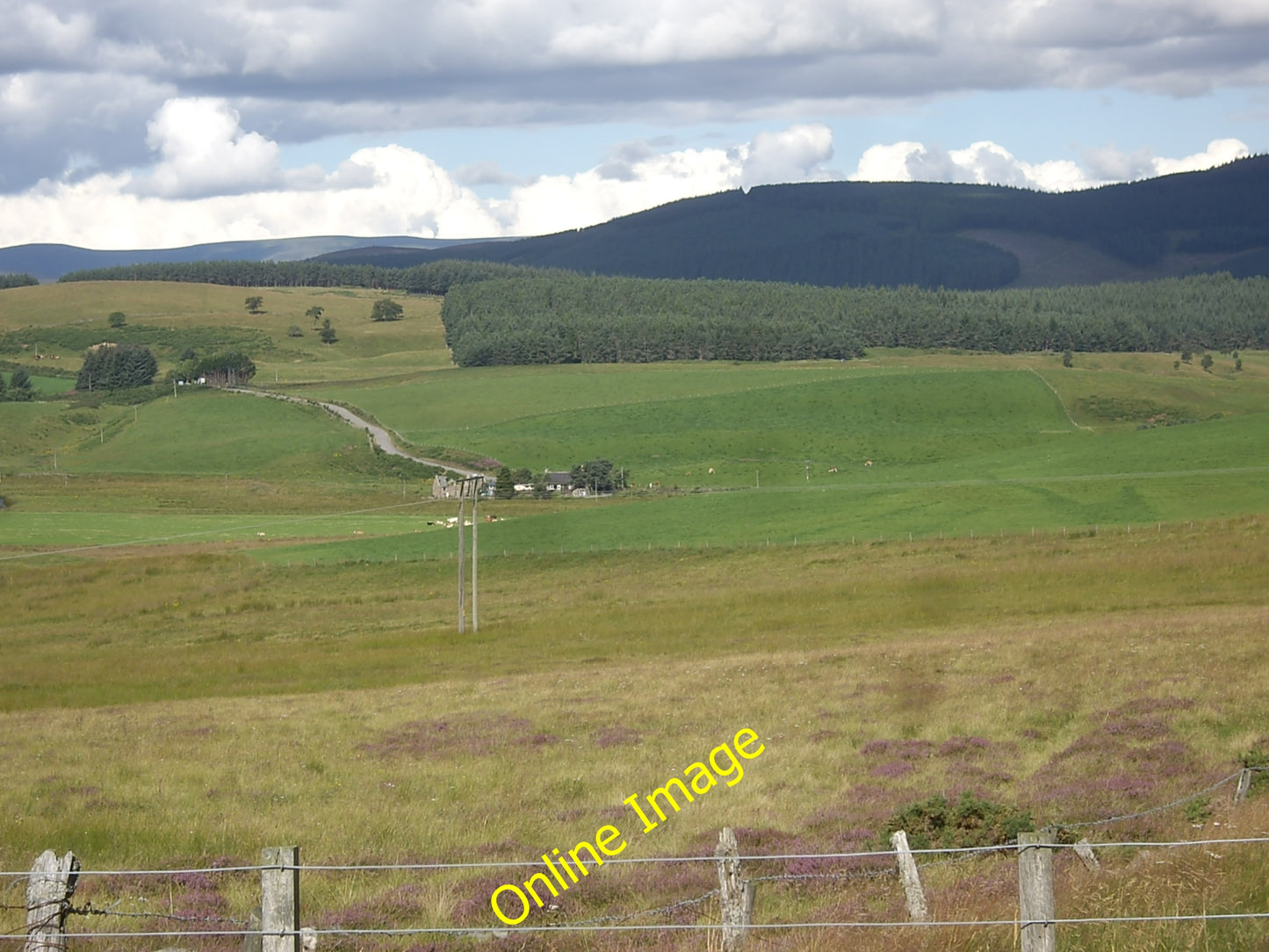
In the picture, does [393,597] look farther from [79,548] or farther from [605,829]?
[605,829]

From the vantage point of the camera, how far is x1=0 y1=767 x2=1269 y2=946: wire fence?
1150 cm

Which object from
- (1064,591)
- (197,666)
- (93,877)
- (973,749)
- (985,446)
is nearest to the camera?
(93,877)

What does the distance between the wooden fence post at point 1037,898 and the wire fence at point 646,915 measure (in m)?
0.03

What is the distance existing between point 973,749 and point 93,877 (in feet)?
49.9

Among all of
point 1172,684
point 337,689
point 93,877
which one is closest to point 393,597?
point 337,689

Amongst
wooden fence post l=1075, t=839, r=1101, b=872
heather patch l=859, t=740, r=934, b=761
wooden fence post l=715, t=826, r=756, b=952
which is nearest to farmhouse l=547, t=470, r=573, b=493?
heather patch l=859, t=740, r=934, b=761

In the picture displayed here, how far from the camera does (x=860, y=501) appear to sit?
3622 inches

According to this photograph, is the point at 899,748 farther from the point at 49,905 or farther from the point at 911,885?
the point at 49,905

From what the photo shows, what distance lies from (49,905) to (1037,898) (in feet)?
26.3

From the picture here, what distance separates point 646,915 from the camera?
14719mm

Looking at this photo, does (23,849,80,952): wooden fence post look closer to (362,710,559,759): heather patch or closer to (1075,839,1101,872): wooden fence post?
(1075,839,1101,872): wooden fence post

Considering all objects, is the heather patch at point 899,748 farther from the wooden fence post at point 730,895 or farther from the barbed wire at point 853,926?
the wooden fence post at point 730,895

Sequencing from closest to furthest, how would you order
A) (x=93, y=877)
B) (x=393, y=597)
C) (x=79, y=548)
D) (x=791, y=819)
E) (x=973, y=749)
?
(x=93, y=877), (x=791, y=819), (x=973, y=749), (x=393, y=597), (x=79, y=548)

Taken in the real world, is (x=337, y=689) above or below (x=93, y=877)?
below
